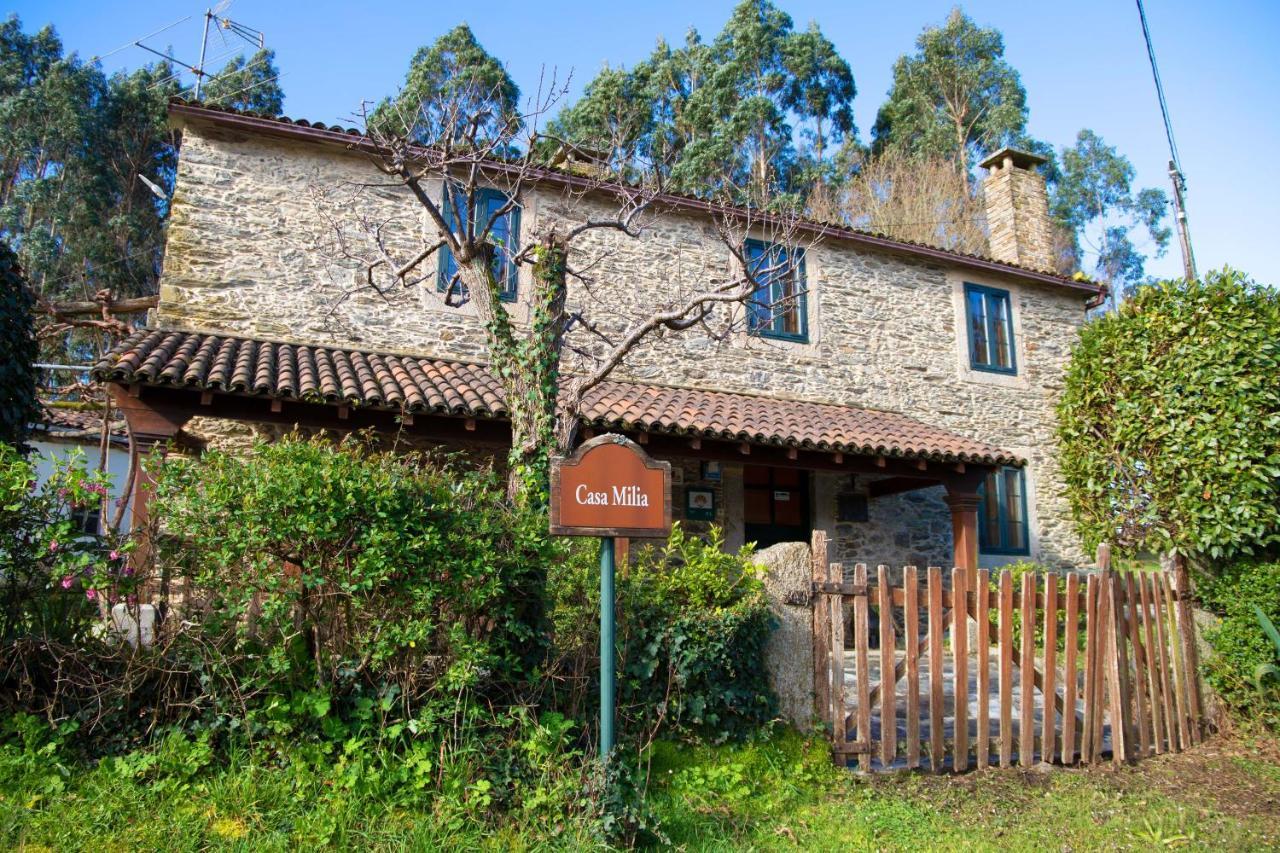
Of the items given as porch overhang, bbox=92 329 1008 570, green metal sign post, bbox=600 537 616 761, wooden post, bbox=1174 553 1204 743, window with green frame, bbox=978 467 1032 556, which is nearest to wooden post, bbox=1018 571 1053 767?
wooden post, bbox=1174 553 1204 743

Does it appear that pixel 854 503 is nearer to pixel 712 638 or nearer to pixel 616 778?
pixel 712 638

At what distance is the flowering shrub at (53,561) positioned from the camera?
340 centimetres

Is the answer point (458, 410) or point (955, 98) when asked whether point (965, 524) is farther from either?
point (955, 98)

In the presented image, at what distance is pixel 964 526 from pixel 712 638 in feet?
20.4

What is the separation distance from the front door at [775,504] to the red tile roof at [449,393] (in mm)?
1031

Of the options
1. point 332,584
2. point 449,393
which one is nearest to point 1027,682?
point 332,584

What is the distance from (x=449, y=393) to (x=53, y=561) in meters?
4.32

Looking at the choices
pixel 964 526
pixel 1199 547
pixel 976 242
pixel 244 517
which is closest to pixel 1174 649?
pixel 1199 547

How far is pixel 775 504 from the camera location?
10.7 meters

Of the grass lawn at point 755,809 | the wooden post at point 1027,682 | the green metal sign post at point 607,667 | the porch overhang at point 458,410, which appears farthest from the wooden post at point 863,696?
the porch overhang at point 458,410

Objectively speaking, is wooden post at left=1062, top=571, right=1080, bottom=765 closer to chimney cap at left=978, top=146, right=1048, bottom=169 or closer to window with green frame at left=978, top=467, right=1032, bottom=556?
window with green frame at left=978, top=467, right=1032, bottom=556

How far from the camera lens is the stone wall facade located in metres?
8.57

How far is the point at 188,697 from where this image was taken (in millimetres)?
3570

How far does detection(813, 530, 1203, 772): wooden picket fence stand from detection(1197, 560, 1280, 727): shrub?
0.58 feet
